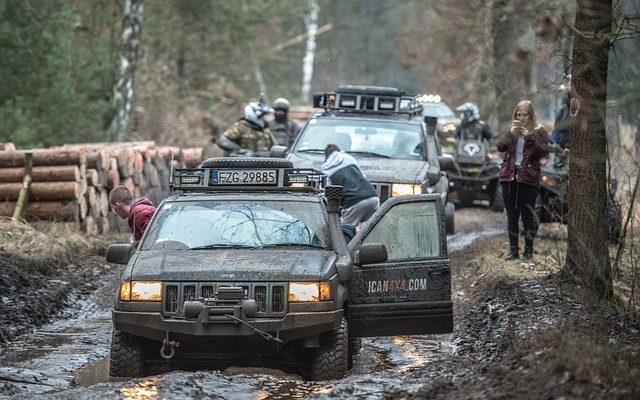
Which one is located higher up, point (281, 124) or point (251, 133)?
point (281, 124)

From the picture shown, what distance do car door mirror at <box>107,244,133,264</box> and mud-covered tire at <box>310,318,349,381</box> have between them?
1912mm

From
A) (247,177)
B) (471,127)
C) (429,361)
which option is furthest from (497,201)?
(247,177)

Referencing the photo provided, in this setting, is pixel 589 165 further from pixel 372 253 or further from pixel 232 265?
pixel 232 265

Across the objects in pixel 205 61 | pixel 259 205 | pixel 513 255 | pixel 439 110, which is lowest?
pixel 513 255

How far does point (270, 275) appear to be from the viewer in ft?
29.5

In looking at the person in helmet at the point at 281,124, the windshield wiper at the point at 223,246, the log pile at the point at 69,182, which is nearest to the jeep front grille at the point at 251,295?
the windshield wiper at the point at 223,246

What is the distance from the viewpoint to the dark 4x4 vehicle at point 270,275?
893cm

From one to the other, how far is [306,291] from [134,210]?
127 inches

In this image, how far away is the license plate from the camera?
1058 centimetres

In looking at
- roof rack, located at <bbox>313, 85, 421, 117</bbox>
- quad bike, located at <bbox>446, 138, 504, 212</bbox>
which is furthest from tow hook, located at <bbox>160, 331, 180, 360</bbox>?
quad bike, located at <bbox>446, 138, 504, 212</bbox>

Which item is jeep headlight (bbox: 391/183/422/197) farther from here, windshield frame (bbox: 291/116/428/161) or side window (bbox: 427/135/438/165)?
side window (bbox: 427/135/438/165)

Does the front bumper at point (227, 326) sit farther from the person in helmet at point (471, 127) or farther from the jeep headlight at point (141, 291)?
the person in helmet at point (471, 127)

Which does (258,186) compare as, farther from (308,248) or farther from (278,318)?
(278,318)

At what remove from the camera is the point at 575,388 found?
277 inches
